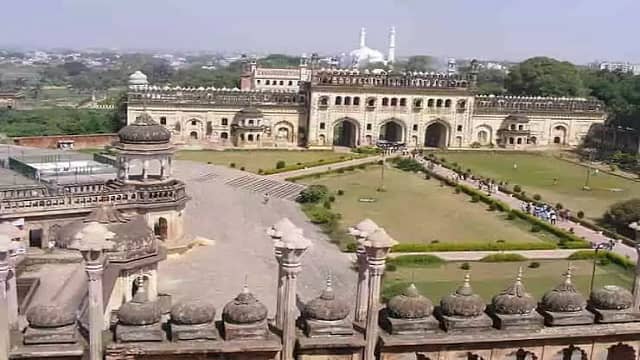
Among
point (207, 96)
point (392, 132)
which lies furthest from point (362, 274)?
point (392, 132)

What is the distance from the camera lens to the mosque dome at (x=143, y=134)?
25000 mm

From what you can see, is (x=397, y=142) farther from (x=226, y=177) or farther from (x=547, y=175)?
(x=226, y=177)

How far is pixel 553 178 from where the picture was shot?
43.3m

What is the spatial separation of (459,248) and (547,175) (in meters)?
20.4

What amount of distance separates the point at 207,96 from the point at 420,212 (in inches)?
1003

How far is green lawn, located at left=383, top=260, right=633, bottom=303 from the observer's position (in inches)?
854

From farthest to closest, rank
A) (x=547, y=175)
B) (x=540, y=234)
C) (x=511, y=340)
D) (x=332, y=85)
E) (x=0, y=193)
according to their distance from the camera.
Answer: (x=332, y=85) → (x=547, y=175) → (x=540, y=234) → (x=0, y=193) → (x=511, y=340)

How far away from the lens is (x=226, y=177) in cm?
3934

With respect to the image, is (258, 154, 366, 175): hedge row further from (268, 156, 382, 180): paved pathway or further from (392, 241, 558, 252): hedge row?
(392, 241, 558, 252): hedge row

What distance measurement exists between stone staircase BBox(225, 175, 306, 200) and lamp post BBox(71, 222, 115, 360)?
88.0 feet

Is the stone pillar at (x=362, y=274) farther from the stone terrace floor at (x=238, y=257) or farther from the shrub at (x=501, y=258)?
the shrub at (x=501, y=258)

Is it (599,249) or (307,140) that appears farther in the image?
(307,140)

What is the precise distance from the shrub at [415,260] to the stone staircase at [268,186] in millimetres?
11895

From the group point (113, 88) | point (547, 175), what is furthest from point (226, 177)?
point (113, 88)
